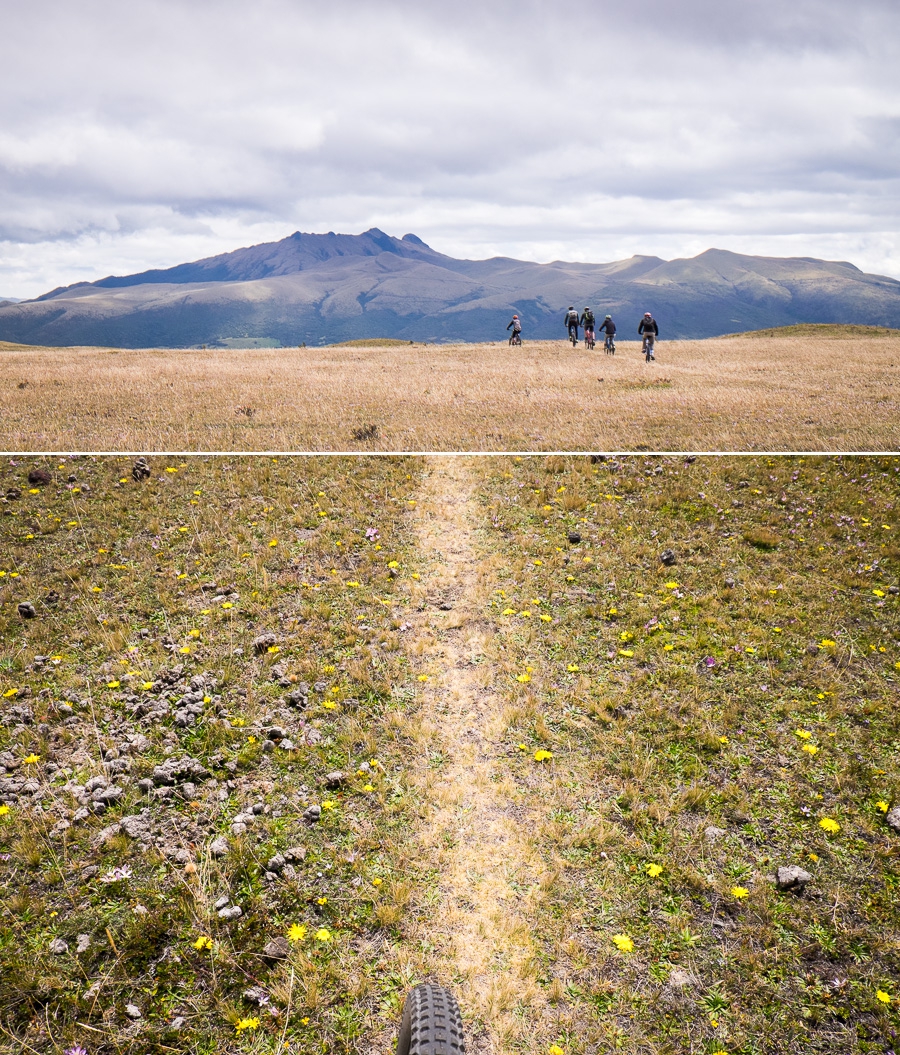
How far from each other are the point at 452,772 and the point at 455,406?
14188 millimetres

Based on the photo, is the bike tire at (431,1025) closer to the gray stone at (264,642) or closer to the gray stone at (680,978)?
the gray stone at (680,978)

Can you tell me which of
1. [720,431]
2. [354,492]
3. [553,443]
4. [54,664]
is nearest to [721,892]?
[54,664]

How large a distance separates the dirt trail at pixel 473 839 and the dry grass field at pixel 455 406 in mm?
7649

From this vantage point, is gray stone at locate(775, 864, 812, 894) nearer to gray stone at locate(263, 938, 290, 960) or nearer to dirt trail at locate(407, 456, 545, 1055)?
dirt trail at locate(407, 456, 545, 1055)

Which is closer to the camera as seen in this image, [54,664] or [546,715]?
[546,715]

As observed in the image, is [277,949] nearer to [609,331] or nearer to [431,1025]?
[431,1025]

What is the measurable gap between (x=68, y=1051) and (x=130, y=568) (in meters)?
8.09

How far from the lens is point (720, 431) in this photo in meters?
16.4

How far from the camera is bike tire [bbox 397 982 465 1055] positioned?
410 cm

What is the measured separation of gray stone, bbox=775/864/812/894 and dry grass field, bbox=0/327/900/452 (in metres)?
11.4

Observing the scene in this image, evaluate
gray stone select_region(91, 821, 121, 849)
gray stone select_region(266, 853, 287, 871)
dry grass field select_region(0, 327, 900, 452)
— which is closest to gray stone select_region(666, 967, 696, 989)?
gray stone select_region(266, 853, 287, 871)

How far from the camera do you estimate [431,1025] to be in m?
4.20

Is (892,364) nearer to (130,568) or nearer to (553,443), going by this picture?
(553,443)

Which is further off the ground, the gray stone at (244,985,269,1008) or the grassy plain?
the grassy plain
